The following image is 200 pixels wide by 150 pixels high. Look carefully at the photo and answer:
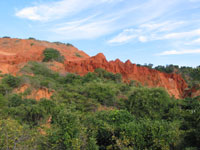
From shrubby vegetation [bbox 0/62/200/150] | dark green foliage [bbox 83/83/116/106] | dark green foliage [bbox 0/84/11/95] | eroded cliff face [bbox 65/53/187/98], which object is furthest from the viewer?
eroded cliff face [bbox 65/53/187/98]

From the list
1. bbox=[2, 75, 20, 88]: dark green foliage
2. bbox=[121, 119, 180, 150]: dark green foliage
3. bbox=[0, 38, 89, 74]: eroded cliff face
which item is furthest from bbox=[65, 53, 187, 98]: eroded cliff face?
bbox=[121, 119, 180, 150]: dark green foliage

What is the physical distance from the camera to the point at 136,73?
3025 centimetres

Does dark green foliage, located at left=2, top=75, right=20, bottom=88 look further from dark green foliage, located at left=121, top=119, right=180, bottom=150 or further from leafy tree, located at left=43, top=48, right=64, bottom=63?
dark green foliage, located at left=121, top=119, right=180, bottom=150

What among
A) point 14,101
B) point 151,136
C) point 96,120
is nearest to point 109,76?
point 14,101

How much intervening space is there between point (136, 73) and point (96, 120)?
21.5 metres

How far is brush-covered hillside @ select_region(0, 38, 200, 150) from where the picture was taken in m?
7.37

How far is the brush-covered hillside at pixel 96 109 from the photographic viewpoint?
7367 mm

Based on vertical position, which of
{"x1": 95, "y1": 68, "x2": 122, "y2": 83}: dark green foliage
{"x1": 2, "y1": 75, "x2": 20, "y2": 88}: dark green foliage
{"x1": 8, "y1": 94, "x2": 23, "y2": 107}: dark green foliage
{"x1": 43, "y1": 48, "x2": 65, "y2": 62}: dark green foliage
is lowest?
{"x1": 8, "y1": 94, "x2": 23, "y2": 107}: dark green foliage

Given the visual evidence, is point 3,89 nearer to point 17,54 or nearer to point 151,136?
point 151,136

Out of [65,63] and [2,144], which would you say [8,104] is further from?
[65,63]

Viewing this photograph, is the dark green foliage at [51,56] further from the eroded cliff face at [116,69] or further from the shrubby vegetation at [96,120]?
the shrubby vegetation at [96,120]

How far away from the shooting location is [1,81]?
21.1m

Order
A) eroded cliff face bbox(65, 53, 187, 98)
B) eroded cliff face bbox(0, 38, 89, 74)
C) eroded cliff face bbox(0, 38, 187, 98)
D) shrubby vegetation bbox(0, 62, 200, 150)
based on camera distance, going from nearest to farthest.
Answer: shrubby vegetation bbox(0, 62, 200, 150)
eroded cliff face bbox(65, 53, 187, 98)
eroded cliff face bbox(0, 38, 187, 98)
eroded cliff face bbox(0, 38, 89, 74)

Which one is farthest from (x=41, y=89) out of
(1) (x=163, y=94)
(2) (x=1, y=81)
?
(1) (x=163, y=94)
